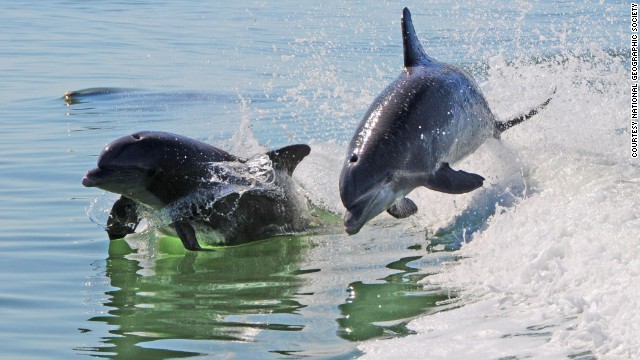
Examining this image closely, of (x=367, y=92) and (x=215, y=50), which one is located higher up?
(x=215, y=50)

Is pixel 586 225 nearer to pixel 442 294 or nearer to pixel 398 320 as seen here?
pixel 442 294

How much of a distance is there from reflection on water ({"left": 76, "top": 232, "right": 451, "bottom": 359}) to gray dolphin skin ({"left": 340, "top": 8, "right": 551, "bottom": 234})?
0.61 meters

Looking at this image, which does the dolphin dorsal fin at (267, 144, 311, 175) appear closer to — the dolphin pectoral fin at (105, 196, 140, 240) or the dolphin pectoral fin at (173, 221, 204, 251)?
the dolphin pectoral fin at (173, 221, 204, 251)

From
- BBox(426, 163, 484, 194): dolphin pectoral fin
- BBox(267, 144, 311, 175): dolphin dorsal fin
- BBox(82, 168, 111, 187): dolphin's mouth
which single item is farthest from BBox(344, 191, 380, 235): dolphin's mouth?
BBox(82, 168, 111, 187): dolphin's mouth

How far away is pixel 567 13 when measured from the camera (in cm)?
2911

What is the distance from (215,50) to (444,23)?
21.6 feet

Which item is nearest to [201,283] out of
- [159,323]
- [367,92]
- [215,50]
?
[159,323]

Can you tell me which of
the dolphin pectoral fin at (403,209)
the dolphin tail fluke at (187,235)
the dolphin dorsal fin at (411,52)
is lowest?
the dolphin tail fluke at (187,235)

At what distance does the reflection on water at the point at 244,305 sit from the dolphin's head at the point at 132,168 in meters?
0.56

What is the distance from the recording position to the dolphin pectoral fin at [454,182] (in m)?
8.73

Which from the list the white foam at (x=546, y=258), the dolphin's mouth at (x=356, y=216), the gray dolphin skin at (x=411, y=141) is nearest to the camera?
the white foam at (x=546, y=258)

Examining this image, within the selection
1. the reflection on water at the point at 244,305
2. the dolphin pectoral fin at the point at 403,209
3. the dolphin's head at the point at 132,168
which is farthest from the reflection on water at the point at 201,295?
the dolphin pectoral fin at the point at 403,209

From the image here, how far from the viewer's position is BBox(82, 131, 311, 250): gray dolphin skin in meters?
9.48

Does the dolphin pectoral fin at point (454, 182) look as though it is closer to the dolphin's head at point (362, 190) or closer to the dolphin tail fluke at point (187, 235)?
the dolphin's head at point (362, 190)
